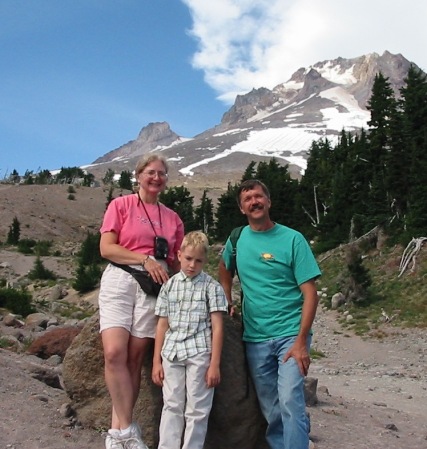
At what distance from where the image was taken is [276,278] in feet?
15.1

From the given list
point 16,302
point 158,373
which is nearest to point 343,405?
point 158,373

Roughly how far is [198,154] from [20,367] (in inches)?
6990

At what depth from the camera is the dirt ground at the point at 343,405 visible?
5.72 m

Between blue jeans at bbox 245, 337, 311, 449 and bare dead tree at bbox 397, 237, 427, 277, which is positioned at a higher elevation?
blue jeans at bbox 245, 337, 311, 449

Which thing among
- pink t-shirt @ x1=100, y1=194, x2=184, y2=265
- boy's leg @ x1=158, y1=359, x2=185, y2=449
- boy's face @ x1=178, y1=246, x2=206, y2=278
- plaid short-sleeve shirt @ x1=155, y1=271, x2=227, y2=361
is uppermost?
pink t-shirt @ x1=100, y1=194, x2=184, y2=265

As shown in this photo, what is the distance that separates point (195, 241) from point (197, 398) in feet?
4.29

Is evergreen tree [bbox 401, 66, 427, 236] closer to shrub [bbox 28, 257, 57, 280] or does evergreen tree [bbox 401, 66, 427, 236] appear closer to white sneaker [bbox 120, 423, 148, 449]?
shrub [bbox 28, 257, 57, 280]

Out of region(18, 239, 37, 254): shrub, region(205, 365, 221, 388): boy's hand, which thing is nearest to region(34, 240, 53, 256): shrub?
region(18, 239, 37, 254): shrub

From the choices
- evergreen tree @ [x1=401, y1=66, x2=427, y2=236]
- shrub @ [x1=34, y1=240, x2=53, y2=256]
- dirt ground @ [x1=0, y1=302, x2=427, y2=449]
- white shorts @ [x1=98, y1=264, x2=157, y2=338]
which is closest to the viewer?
white shorts @ [x1=98, y1=264, x2=157, y2=338]

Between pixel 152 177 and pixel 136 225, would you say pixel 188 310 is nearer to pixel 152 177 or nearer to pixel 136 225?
pixel 136 225

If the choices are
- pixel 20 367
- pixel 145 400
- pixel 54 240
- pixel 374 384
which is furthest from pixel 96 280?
pixel 54 240

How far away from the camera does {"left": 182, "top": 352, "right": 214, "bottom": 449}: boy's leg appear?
4.38 m

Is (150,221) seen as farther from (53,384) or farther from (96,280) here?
(96,280)

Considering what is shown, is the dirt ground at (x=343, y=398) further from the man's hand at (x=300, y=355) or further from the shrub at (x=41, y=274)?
the shrub at (x=41, y=274)
